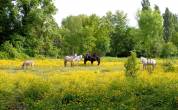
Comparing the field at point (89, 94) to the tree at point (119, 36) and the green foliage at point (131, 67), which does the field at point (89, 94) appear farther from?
the tree at point (119, 36)

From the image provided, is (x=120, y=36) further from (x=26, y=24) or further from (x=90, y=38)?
(x=26, y=24)

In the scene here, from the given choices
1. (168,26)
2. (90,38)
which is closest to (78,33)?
(90,38)

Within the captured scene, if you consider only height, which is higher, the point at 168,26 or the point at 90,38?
the point at 168,26

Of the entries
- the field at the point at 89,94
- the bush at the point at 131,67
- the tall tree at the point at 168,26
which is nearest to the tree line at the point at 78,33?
the tall tree at the point at 168,26

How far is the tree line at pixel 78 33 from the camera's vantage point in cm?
6725

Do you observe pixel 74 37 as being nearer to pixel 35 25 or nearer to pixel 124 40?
pixel 124 40

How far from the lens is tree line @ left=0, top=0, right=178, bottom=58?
6725 cm

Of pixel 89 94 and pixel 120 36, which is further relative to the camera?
pixel 120 36

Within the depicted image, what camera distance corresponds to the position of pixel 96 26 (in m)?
96.2

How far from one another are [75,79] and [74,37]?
69013mm

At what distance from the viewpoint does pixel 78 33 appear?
93.0 m

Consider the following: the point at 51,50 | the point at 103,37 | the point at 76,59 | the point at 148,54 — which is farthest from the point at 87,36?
the point at 76,59

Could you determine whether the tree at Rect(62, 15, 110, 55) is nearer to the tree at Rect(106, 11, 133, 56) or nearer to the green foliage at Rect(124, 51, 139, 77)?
the tree at Rect(106, 11, 133, 56)

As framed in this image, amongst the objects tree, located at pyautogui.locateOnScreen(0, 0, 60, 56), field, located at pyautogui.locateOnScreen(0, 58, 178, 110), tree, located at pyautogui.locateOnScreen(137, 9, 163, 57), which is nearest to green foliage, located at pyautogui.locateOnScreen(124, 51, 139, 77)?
field, located at pyautogui.locateOnScreen(0, 58, 178, 110)
